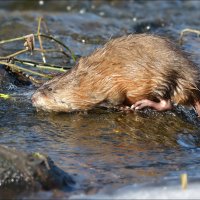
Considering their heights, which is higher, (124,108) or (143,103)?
(143,103)

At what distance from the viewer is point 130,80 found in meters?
5.96

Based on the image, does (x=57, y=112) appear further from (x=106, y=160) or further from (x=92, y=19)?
(x=92, y=19)

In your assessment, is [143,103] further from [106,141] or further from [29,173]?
[29,173]

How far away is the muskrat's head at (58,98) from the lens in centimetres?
616

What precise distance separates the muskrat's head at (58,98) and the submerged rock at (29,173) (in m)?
1.62

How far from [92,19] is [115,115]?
18.6 ft

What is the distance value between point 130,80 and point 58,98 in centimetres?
68

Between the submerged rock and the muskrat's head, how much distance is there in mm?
1619

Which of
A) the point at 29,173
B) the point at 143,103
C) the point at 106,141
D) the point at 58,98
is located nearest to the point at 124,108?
the point at 143,103

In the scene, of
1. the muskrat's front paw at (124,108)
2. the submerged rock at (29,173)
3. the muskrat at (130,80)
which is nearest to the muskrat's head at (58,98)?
the muskrat at (130,80)

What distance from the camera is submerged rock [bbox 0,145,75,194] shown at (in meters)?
4.44

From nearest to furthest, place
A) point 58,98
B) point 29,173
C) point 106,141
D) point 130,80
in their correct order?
point 29,173 → point 106,141 → point 130,80 → point 58,98

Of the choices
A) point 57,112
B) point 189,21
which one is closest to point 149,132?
point 57,112

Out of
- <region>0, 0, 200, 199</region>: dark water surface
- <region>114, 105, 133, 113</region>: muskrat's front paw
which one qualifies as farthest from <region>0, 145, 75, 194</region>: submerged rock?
<region>114, 105, 133, 113</region>: muskrat's front paw
